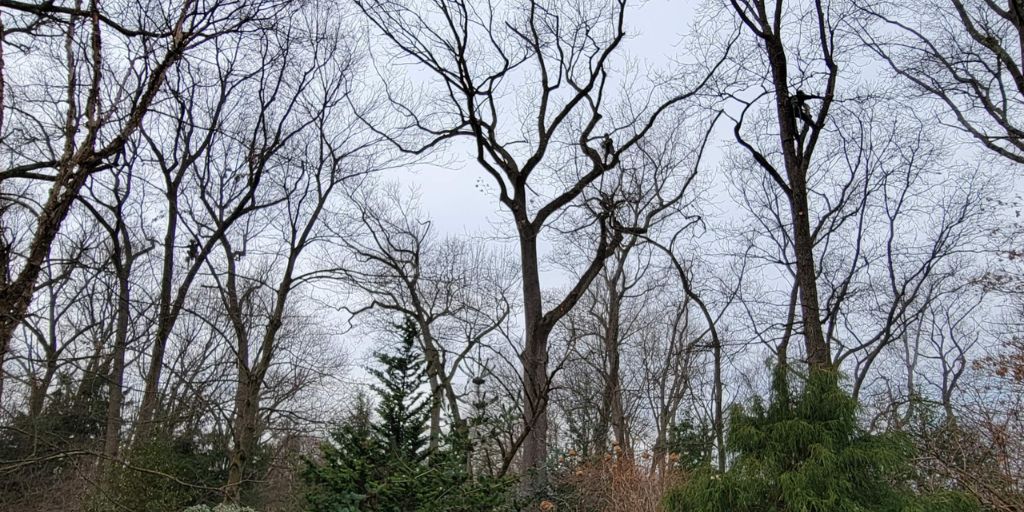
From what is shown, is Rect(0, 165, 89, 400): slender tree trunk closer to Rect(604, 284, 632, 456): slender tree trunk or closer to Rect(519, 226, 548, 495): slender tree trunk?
Rect(519, 226, 548, 495): slender tree trunk

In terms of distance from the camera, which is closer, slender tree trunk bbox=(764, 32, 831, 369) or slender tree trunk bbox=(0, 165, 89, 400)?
slender tree trunk bbox=(0, 165, 89, 400)

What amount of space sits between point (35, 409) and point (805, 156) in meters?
9.29

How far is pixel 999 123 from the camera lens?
1077 centimetres

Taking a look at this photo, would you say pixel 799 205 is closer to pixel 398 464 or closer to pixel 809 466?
pixel 809 466

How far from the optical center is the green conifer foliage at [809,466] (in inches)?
200

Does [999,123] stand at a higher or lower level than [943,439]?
higher

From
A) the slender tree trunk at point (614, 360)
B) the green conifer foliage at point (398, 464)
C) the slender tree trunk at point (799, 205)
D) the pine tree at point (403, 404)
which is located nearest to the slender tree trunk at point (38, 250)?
the green conifer foliage at point (398, 464)

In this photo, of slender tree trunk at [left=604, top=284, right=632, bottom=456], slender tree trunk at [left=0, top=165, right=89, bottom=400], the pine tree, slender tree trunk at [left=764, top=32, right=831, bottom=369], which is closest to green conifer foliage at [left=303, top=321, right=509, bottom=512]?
the pine tree

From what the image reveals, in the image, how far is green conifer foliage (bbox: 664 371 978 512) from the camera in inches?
200

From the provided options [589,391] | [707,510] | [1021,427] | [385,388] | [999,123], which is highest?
[999,123]

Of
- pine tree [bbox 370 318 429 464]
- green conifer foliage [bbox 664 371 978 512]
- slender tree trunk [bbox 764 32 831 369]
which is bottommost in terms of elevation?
green conifer foliage [bbox 664 371 978 512]

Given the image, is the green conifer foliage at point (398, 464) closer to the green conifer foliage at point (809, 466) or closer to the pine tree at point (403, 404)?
the pine tree at point (403, 404)

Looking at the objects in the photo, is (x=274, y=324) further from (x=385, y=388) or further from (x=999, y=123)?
(x=999, y=123)

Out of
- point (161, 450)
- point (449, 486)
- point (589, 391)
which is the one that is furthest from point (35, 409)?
point (589, 391)
